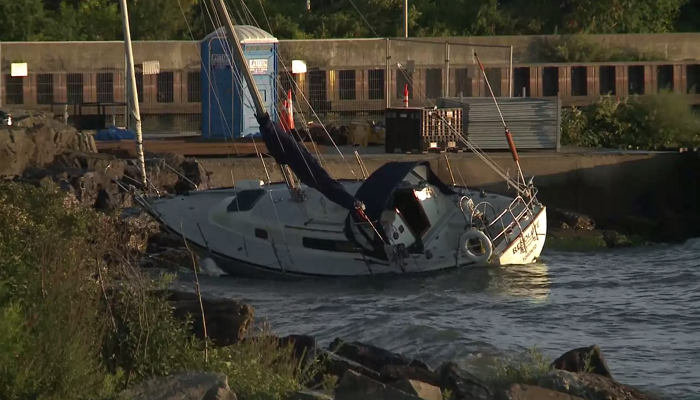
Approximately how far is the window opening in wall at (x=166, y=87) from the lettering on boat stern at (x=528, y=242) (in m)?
21.2

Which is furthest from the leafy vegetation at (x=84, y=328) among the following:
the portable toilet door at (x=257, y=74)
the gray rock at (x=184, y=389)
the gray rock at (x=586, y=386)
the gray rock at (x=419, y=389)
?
the portable toilet door at (x=257, y=74)

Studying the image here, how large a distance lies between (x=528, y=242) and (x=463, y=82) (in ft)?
58.8

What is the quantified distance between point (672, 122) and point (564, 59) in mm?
13542

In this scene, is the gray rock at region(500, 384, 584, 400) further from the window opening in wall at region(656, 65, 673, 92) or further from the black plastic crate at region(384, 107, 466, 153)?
the window opening in wall at region(656, 65, 673, 92)

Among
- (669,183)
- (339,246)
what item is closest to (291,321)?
(339,246)

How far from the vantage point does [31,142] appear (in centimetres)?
2992

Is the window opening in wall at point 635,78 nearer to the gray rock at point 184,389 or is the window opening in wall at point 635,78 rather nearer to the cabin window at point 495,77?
the cabin window at point 495,77

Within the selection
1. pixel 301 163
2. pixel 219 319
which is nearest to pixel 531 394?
pixel 219 319

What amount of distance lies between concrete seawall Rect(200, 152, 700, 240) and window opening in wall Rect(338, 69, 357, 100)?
12130 millimetres

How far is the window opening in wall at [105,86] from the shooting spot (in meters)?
45.1

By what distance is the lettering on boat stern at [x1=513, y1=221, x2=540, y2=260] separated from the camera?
25252 mm

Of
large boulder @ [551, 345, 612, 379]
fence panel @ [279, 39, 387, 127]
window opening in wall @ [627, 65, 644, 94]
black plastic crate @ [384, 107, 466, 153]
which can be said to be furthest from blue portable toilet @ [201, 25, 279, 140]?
large boulder @ [551, 345, 612, 379]

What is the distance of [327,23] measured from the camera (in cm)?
5491

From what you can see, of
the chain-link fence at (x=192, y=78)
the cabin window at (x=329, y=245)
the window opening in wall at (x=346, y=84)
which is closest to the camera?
the cabin window at (x=329, y=245)
